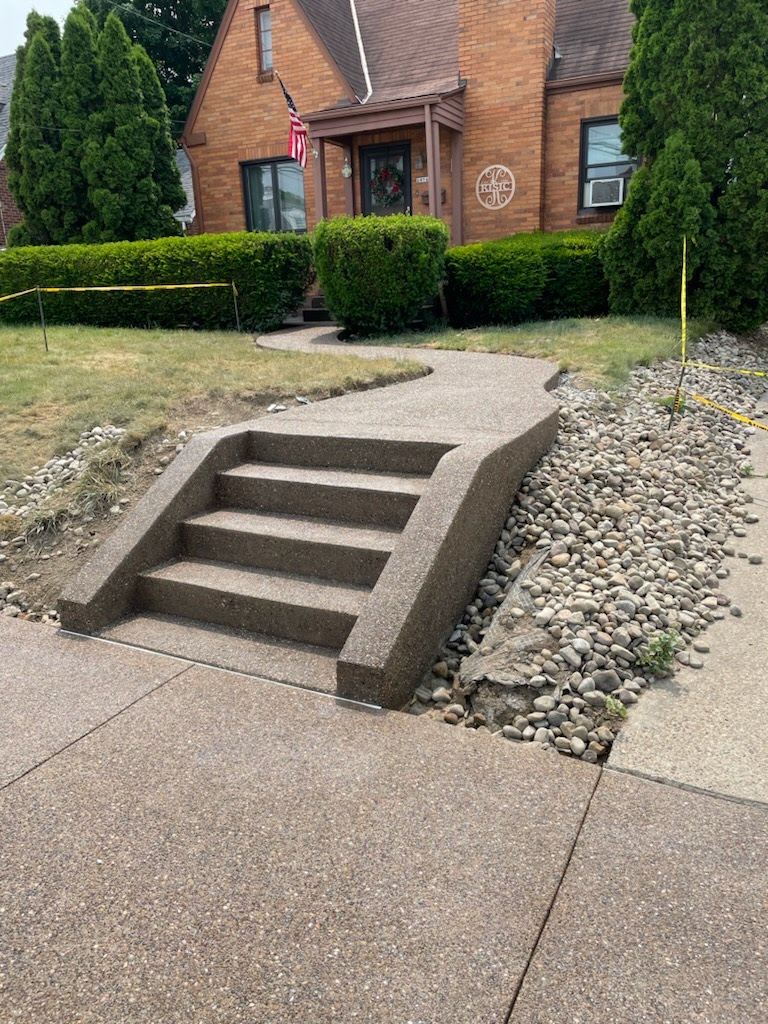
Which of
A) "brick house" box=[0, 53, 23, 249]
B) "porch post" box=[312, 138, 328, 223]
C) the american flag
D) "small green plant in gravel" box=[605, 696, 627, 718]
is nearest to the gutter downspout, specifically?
"porch post" box=[312, 138, 328, 223]

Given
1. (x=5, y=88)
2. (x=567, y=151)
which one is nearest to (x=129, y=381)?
(x=567, y=151)

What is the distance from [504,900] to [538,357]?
7071 mm

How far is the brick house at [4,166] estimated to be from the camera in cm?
2562

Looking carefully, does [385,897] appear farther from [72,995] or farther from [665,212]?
[665,212]

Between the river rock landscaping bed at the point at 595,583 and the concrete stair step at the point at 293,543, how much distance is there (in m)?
0.63

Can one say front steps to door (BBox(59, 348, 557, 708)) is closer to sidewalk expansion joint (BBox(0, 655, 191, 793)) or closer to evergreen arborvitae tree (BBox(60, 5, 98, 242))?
sidewalk expansion joint (BBox(0, 655, 191, 793))

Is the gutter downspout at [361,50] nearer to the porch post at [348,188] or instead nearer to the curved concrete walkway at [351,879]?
the porch post at [348,188]

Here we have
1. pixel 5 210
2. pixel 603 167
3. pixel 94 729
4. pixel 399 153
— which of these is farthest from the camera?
pixel 5 210

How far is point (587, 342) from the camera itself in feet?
29.7

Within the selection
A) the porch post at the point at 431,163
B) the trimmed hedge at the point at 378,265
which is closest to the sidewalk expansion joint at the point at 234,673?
the trimmed hedge at the point at 378,265

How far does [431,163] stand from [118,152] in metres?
6.71

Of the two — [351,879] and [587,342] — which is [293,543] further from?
[587,342]

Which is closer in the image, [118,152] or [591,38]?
[591,38]

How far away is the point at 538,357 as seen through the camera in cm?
866
